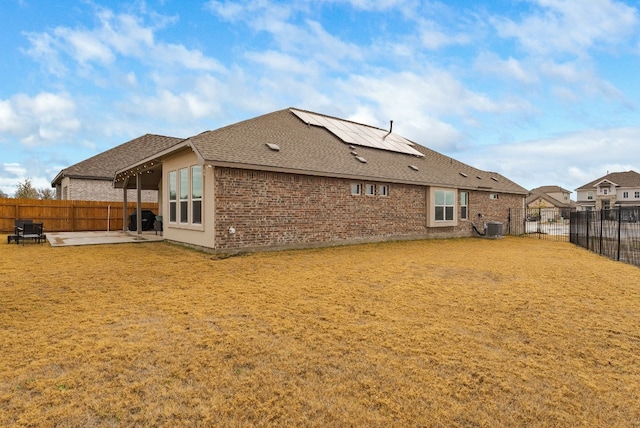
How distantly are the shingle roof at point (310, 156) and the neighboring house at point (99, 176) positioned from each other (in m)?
10.5

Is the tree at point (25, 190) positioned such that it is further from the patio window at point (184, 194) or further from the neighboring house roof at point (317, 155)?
the patio window at point (184, 194)

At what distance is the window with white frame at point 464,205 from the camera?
1791 centimetres

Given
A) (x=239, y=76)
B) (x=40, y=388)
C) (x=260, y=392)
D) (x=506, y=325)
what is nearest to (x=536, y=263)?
(x=506, y=325)

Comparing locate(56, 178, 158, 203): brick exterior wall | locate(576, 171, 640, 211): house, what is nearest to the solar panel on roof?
locate(56, 178, 158, 203): brick exterior wall

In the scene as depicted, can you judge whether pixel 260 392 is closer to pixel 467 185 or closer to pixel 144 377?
pixel 144 377

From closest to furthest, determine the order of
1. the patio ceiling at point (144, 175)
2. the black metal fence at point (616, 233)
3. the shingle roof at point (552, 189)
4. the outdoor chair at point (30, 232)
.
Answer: the black metal fence at point (616, 233) < the outdoor chair at point (30, 232) < the patio ceiling at point (144, 175) < the shingle roof at point (552, 189)

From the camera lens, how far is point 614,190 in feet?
A: 180

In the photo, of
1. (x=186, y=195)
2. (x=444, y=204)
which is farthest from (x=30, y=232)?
(x=444, y=204)

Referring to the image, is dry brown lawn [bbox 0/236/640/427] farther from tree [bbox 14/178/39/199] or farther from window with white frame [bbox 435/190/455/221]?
tree [bbox 14/178/39/199]

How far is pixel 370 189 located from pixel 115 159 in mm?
19067

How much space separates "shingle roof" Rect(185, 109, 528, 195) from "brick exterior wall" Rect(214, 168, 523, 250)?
15.1 inches

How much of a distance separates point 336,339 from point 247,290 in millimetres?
2649

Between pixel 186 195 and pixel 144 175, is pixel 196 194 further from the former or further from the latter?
pixel 144 175

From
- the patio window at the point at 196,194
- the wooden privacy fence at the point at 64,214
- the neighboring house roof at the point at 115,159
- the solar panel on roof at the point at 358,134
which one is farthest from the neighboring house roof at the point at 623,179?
the wooden privacy fence at the point at 64,214
